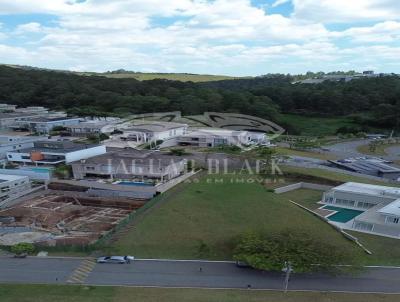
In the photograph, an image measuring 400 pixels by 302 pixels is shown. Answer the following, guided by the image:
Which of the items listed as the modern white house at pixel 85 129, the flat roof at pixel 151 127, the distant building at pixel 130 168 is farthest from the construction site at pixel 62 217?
the modern white house at pixel 85 129

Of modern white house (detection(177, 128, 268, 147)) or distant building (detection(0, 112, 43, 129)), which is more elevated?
distant building (detection(0, 112, 43, 129))

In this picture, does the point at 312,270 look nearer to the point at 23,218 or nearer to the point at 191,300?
the point at 191,300

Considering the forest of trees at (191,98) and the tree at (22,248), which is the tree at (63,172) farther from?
the forest of trees at (191,98)

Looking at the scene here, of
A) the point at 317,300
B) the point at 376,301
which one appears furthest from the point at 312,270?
the point at 376,301

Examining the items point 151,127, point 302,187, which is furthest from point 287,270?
point 151,127

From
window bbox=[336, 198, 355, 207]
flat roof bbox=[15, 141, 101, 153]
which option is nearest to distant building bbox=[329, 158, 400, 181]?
window bbox=[336, 198, 355, 207]

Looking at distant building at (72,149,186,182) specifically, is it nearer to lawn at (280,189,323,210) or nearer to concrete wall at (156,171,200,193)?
concrete wall at (156,171,200,193)
